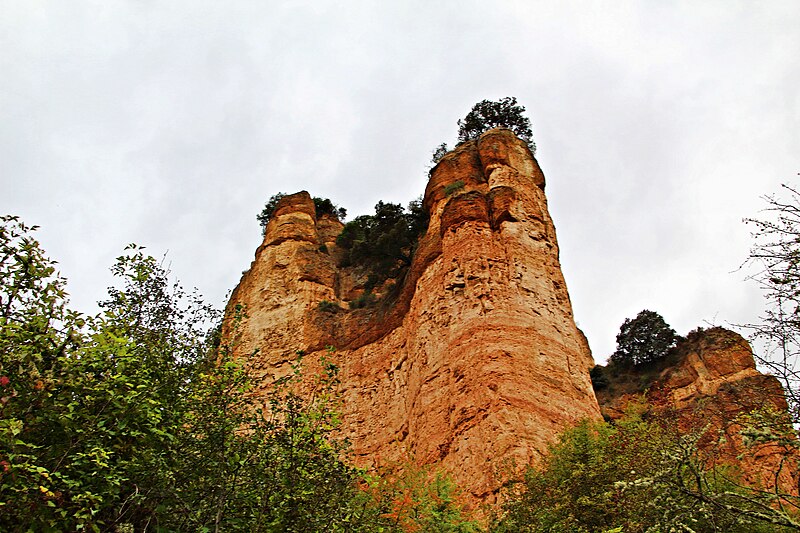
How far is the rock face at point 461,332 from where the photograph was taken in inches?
715

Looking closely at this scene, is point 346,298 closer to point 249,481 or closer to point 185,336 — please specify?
point 185,336

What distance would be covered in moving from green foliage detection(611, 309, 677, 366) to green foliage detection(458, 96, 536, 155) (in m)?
10.9

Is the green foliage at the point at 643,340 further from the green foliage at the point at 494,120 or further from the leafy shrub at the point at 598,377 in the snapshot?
the green foliage at the point at 494,120

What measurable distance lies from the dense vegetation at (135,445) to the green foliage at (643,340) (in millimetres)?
25551

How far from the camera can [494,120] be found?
36.2 m

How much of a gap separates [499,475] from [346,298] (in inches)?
724

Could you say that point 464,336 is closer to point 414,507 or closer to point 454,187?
point 454,187

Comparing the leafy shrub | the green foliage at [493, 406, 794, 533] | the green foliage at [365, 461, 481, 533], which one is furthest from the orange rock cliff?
the green foliage at [493, 406, 794, 533]

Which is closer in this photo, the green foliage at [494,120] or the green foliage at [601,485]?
the green foliage at [601,485]

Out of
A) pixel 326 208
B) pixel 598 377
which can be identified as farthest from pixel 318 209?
pixel 598 377

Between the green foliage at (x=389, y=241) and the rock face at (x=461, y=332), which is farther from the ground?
the green foliage at (x=389, y=241)

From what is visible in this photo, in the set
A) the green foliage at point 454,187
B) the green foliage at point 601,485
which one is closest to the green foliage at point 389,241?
the green foliage at point 454,187

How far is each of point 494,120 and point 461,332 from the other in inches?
717

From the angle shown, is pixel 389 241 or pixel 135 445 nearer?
pixel 135 445
